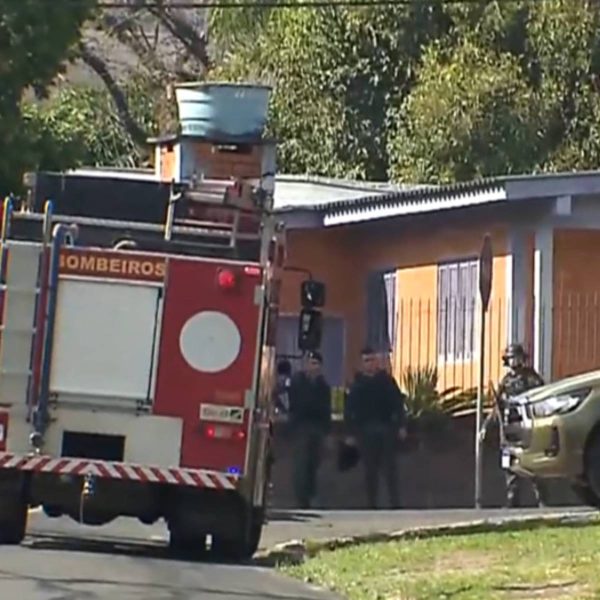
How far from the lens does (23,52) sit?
2686 centimetres

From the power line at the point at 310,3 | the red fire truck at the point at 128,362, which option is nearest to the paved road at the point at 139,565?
the red fire truck at the point at 128,362

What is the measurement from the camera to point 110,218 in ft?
59.2

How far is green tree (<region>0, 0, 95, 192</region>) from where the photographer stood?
86.7ft

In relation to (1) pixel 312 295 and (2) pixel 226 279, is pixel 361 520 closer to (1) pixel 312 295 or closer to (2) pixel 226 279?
(1) pixel 312 295

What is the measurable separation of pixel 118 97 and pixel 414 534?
3122 centimetres

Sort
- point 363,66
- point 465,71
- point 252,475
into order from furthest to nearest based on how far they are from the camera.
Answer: point 363,66 < point 465,71 < point 252,475

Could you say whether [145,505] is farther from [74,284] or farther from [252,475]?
[74,284]

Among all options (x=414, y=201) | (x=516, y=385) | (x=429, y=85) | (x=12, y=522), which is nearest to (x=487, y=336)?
(x=414, y=201)

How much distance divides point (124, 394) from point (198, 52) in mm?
33702

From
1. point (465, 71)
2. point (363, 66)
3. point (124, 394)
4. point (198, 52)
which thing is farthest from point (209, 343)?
point (198, 52)

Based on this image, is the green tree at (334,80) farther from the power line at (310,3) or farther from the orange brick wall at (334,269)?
the orange brick wall at (334,269)

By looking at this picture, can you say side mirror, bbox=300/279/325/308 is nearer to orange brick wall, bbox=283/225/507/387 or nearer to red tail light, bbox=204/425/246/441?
red tail light, bbox=204/425/246/441

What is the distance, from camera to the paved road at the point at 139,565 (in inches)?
565

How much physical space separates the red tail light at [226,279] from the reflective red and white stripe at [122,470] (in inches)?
58.9
